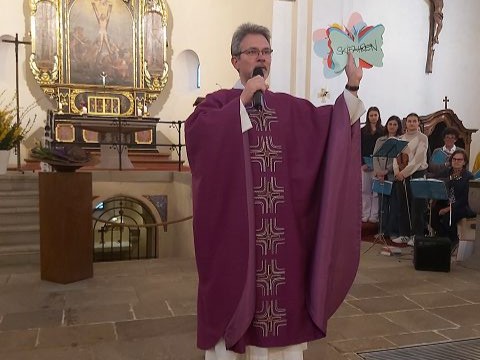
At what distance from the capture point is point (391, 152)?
223 inches

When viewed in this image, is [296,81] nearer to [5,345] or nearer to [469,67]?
[469,67]

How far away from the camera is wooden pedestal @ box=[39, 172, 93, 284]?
445 centimetres

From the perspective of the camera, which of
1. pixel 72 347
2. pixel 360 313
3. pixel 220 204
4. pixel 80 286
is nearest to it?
pixel 220 204

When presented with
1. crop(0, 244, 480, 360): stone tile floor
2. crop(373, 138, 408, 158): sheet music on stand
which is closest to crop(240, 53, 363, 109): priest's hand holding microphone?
crop(0, 244, 480, 360): stone tile floor

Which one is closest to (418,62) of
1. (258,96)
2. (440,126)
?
(440,126)

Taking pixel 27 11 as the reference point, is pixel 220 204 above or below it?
below

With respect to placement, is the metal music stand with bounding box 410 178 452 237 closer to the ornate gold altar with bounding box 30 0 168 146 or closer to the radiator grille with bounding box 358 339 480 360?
the radiator grille with bounding box 358 339 480 360

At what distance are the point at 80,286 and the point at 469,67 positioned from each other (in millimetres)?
10496

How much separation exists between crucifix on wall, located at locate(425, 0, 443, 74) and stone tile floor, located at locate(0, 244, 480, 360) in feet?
23.3

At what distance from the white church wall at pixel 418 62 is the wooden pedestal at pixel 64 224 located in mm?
5905

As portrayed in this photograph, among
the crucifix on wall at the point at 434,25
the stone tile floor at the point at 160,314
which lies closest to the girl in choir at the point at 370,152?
the stone tile floor at the point at 160,314

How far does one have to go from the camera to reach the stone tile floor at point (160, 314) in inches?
121

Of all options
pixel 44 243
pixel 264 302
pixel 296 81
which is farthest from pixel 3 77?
pixel 264 302

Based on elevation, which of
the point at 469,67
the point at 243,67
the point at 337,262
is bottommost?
the point at 337,262
